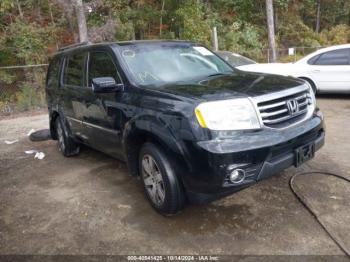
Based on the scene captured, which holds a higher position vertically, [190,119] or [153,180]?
[190,119]

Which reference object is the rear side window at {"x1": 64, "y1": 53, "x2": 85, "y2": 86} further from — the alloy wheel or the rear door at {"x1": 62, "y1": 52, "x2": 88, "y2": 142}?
the alloy wheel

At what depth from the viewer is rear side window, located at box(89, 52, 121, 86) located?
4000 mm

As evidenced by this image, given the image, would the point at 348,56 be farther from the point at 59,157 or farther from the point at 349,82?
the point at 59,157

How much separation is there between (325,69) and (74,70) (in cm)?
637

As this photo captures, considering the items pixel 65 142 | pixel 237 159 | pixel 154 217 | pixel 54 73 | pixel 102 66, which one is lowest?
pixel 154 217

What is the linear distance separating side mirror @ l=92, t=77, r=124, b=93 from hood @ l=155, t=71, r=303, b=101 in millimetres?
543

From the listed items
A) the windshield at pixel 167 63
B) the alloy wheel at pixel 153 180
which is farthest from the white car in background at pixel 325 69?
the alloy wheel at pixel 153 180

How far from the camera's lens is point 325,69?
867 cm

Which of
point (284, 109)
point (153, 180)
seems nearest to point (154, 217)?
point (153, 180)

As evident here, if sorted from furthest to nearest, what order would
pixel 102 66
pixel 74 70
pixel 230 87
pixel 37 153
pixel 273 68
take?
pixel 273 68
pixel 37 153
pixel 74 70
pixel 102 66
pixel 230 87

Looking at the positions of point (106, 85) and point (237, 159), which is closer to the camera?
point (237, 159)

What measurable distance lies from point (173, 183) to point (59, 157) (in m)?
3.41

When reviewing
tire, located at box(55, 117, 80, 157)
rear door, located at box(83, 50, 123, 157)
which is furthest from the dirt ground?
tire, located at box(55, 117, 80, 157)

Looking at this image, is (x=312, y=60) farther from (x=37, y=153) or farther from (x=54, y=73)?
(x=37, y=153)
